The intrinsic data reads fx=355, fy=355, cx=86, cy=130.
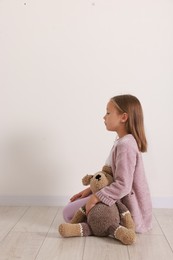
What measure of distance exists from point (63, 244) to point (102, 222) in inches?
6.8

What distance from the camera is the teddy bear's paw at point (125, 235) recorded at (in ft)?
4.06

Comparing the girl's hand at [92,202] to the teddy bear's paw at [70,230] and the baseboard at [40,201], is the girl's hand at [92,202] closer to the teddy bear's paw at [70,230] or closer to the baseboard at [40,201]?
the teddy bear's paw at [70,230]

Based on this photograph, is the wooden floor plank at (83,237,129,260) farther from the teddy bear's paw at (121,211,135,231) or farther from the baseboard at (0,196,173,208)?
the baseboard at (0,196,173,208)

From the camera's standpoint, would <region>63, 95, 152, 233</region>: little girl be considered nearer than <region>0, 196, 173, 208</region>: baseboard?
Yes

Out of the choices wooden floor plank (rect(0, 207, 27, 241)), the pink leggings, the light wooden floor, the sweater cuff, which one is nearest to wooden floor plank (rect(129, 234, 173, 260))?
the light wooden floor

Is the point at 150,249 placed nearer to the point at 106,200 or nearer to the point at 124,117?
the point at 106,200

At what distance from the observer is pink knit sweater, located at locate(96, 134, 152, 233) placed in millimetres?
1366

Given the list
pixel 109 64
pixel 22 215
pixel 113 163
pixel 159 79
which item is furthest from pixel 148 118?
pixel 22 215

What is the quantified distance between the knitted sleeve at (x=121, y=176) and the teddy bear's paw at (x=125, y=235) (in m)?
0.12

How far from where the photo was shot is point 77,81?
72.8 inches

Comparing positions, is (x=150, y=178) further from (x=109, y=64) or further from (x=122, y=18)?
(x=122, y=18)

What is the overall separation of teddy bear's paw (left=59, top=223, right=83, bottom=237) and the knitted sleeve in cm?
14

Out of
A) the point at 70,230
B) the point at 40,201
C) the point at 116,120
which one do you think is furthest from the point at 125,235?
the point at 40,201

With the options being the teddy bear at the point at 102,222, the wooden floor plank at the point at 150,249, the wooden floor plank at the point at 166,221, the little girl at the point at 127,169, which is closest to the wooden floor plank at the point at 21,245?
the teddy bear at the point at 102,222
